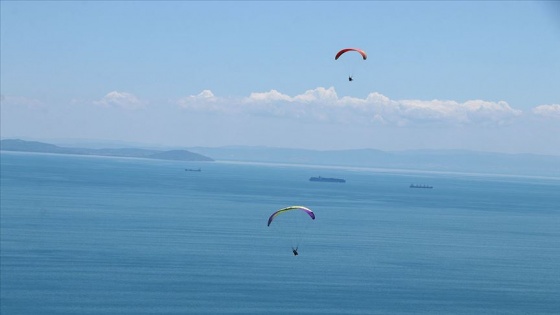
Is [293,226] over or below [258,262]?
over

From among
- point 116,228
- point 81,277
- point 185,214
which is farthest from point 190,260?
point 185,214

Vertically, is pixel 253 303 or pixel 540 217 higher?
pixel 540 217

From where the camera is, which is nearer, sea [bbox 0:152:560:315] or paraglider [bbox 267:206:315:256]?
paraglider [bbox 267:206:315:256]

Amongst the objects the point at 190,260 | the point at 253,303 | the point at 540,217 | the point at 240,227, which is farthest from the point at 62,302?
the point at 540,217

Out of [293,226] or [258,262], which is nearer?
[258,262]

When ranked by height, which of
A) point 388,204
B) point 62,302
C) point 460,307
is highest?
point 388,204

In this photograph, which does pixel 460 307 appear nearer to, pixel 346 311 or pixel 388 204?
pixel 346 311

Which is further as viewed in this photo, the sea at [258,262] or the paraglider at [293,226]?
the sea at [258,262]

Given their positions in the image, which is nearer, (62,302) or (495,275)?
(62,302)

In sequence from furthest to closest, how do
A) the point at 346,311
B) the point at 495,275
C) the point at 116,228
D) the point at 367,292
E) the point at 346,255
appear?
the point at 116,228 < the point at 346,255 < the point at 495,275 < the point at 367,292 < the point at 346,311

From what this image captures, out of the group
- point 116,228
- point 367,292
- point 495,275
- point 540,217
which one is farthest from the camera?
point 540,217
